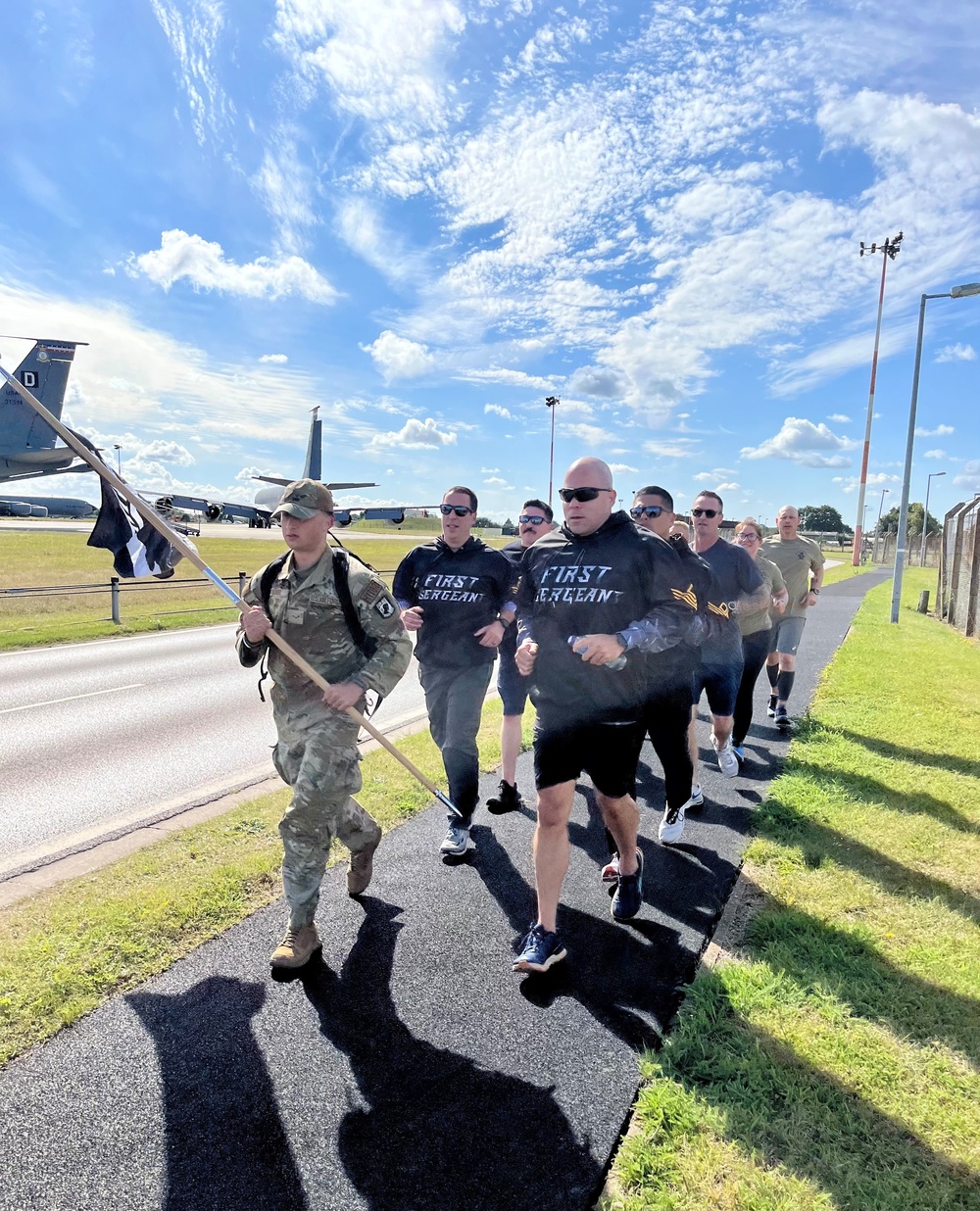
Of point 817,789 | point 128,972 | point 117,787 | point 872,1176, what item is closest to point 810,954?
point 872,1176

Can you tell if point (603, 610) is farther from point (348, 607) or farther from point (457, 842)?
point (457, 842)

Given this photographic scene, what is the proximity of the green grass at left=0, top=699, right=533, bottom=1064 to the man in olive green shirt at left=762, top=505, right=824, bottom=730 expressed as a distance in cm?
452

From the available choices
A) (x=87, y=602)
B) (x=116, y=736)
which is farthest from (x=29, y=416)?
(x=116, y=736)

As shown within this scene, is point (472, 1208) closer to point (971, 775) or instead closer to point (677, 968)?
point (677, 968)

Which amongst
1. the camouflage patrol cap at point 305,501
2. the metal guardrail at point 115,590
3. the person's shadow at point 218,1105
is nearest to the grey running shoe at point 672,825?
the person's shadow at point 218,1105

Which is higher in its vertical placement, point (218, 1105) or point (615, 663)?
point (615, 663)

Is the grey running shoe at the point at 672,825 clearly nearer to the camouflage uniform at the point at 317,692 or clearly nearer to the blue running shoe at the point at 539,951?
the blue running shoe at the point at 539,951

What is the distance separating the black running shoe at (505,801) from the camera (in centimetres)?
494

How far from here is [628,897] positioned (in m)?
3.53

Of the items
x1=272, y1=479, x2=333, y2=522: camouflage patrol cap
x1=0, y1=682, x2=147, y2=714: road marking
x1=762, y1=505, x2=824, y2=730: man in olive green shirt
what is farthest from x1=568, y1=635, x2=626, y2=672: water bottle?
x1=0, y1=682, x2=147, y2=714: road marking

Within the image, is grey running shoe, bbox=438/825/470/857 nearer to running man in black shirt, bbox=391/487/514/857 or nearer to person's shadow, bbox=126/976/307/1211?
running man in black shirt, bbox=391/487/514/857

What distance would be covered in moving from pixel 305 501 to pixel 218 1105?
7.47ft

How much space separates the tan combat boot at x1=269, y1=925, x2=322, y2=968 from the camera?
118 inches

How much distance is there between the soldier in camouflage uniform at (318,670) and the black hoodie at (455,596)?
1.14 m
